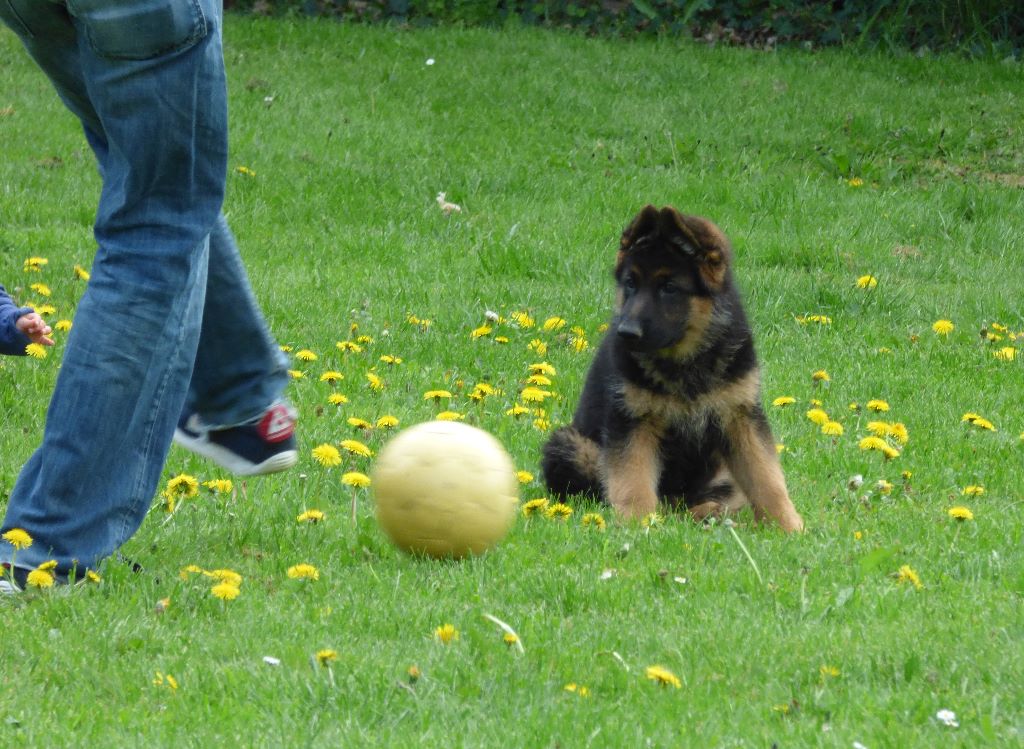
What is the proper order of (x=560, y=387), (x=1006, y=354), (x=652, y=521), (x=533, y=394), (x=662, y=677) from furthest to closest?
(x=1006, y=354) < (x=560, y=387) < (x=533, y=394) < (x=652, y=521) < (x=662, y=677)

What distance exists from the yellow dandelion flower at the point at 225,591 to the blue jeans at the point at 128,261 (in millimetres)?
A: 286

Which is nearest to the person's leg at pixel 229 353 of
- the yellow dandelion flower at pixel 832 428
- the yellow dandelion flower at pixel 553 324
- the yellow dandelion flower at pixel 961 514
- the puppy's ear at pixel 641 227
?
the puppy's ear at pixel 641 227

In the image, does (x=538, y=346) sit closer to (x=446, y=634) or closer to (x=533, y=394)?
(x=533, y=394)

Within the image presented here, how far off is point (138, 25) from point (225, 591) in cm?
141

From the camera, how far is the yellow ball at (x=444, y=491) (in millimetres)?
3984

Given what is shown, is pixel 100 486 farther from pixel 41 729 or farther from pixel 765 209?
pixel 765 209

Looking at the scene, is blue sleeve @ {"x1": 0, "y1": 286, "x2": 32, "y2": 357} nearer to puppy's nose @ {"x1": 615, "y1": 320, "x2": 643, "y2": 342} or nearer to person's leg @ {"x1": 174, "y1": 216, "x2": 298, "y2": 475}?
person's leg @ {"x1": 174, "y1": 216, "x2": 298, "y2": 475}

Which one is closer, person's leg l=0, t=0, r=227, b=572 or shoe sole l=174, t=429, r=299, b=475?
person's leg l=0, t=0, r=227, b=572

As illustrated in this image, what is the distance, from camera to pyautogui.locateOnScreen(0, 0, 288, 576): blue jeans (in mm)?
3391

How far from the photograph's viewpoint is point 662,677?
316 centimetres

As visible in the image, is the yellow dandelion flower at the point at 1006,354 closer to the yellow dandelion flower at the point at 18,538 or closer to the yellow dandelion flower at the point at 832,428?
the yellow dandelion flower at the point at 832,428

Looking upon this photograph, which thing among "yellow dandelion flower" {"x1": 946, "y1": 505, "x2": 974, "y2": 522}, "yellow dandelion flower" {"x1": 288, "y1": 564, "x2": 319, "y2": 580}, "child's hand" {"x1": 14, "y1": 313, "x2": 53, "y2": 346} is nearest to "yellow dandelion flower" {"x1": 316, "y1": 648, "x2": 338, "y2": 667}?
"yellow dandelion flower" {"x1": 288, "y1": 564, "x2": 319, "y2": 580}

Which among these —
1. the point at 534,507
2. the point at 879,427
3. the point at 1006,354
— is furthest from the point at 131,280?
the point at 1006,354

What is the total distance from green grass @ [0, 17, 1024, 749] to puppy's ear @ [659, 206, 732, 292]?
859 mm
